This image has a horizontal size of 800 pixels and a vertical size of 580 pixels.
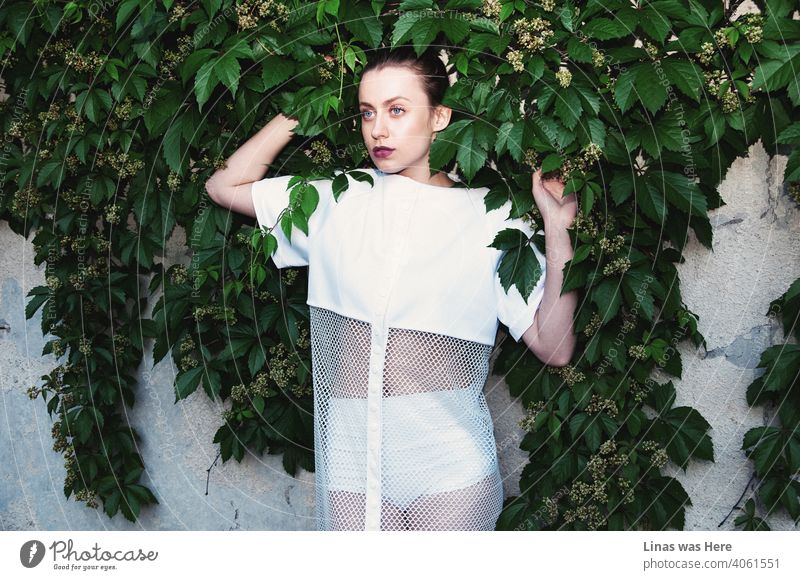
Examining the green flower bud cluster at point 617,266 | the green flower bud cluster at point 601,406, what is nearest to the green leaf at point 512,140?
the green flower bud cluster at point 617,266

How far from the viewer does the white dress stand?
196cm

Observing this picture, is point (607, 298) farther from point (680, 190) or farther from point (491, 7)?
point (491, 7)

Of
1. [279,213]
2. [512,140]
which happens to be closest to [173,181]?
[279,213]

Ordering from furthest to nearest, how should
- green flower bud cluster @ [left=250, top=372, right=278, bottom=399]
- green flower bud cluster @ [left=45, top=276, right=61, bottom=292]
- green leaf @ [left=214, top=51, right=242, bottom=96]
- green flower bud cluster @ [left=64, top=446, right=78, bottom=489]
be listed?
green flower bud cluster @ [left=64, top=446, right=78, bottom=489] < green flower bud cluster @ [left=45, top=276, right=61, bottom=292] < green flower bud cluster @ [left=250, top=372, right=278, bottom=399] < green leaf @ [left=214, top=51, right=242, bottom=96]

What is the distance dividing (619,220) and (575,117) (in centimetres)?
28

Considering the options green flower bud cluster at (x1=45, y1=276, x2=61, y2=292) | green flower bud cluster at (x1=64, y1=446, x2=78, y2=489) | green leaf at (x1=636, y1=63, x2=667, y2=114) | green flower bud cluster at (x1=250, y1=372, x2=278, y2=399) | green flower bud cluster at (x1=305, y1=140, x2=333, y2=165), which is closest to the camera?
green leaf at (x1=636, y1=63, x2=667, y2=114)

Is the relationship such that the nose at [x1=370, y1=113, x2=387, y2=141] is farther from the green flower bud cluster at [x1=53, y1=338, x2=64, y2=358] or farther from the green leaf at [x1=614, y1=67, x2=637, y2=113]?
the green flower bud cluster at [x1=53, y1=338, x2=64, y2=358]

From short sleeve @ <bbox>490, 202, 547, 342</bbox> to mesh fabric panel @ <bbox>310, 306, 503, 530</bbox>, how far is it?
0.11 m

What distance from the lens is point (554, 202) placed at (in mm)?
1972

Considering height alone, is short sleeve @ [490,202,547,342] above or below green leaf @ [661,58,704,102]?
below

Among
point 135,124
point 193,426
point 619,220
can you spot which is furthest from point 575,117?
point 193,426

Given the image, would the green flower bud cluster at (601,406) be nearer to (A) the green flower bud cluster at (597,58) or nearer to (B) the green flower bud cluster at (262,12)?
(A) the green flower bud cluster at (597,58)

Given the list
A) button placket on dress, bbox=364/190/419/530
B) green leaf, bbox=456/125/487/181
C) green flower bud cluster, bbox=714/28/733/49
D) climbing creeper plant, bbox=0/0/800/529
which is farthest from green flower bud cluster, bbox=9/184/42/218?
green flower bud cluster, bbox=714/28/733/49

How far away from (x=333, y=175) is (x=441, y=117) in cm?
31
